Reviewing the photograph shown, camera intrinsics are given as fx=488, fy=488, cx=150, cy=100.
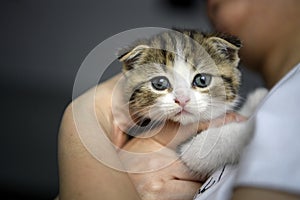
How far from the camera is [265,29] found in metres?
0.94

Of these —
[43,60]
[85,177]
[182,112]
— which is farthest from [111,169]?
[43,60]

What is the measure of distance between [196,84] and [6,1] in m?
1.74

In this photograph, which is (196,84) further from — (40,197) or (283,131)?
(40,197)

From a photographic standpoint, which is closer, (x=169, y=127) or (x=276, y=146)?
(x=276, y=146)

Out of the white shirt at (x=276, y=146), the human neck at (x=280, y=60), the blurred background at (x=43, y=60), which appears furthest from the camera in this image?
the blurred background at (x=43, y=60)

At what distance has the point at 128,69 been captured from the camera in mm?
907

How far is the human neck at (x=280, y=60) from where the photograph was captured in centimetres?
83

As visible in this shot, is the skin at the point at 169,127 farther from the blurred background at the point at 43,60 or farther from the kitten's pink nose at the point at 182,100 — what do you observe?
the blurred background at the point at 43,60

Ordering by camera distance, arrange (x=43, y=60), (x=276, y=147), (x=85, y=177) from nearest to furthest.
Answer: (x=276, y=147), (x=85, y=177), (x=43, y=60)

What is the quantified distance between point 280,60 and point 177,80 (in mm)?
198

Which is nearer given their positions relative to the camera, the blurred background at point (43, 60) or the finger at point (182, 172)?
the finger at point (182, 172)

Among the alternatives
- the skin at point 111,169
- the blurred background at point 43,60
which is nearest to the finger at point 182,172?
the skin at point 111,169

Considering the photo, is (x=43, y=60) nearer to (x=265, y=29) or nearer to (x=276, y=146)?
(x=265, y=29)

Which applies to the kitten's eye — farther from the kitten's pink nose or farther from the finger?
the finger
